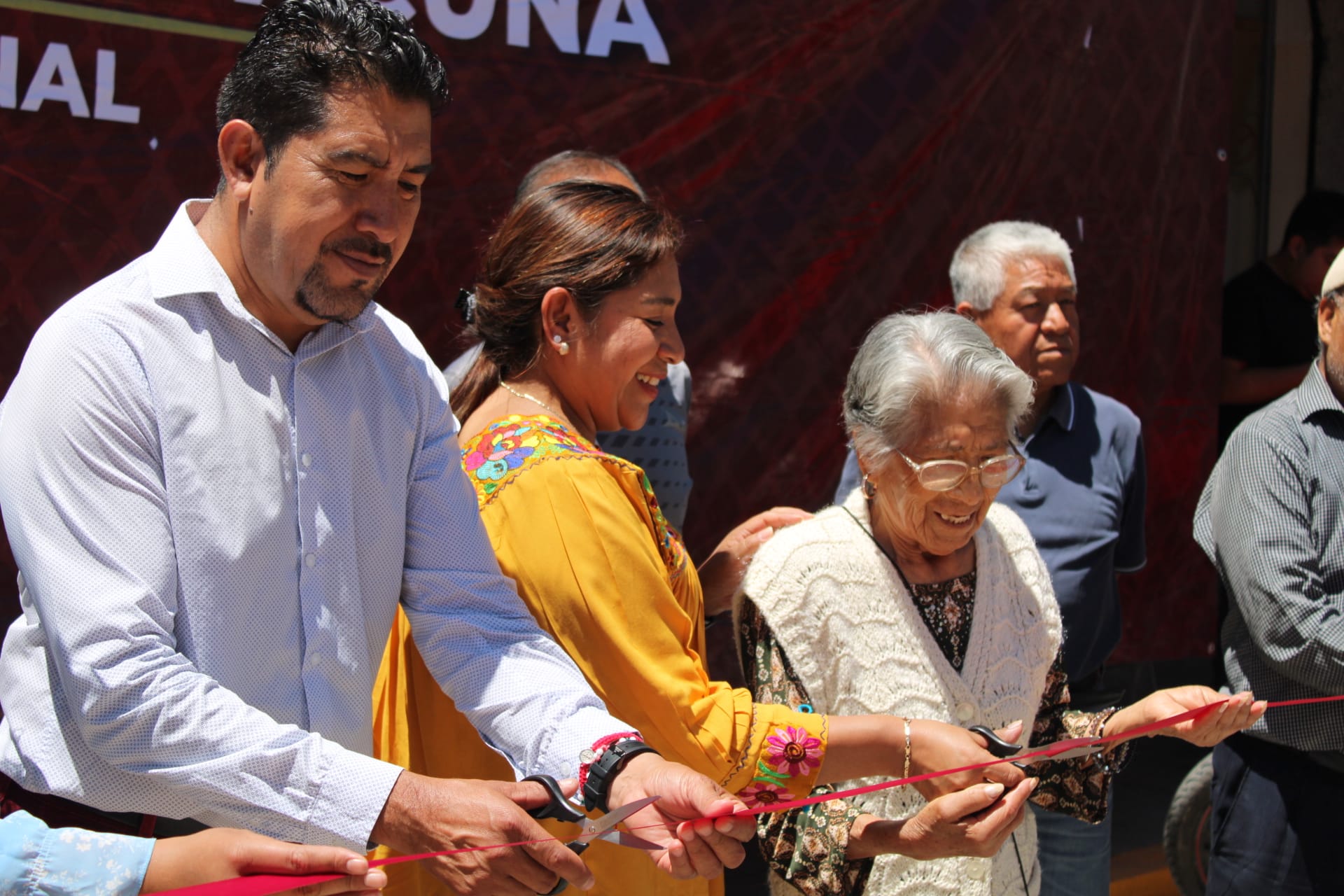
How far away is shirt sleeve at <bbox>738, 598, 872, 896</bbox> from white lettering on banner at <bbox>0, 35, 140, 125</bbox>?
77.3 inches

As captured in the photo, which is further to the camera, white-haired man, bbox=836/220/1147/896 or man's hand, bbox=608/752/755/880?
white-haired man, bbox=836/220/1147/896

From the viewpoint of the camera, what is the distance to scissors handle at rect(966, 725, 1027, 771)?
2037 mm

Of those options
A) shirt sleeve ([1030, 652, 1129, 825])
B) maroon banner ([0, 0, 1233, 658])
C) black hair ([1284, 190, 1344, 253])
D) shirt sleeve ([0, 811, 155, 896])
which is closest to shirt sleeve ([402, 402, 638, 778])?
shirt sleeve ([0, 811, 155, 896])

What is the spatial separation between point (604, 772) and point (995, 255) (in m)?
2.41

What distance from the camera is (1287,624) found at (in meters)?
2.81

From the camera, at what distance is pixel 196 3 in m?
3.09

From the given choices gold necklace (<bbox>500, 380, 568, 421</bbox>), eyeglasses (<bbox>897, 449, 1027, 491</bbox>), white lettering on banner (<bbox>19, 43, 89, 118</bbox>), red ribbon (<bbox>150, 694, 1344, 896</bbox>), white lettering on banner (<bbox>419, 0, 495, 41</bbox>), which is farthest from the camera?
white lettering on banner (<bbox>419, 0, 495, 41</bbox>)

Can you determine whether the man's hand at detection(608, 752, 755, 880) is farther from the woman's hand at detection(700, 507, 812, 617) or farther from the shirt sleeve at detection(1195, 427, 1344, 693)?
the shirt sleeve at detection(1195, 427, 1344, 693)

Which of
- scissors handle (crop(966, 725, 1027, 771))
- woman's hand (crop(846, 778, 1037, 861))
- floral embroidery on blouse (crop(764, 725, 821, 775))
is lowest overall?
woman's hand (crop(846, 778, 1037, 861))

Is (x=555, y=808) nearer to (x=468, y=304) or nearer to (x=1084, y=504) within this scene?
(x=468, y=304)

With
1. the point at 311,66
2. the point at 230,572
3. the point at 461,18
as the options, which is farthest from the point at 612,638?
the point at 461,18

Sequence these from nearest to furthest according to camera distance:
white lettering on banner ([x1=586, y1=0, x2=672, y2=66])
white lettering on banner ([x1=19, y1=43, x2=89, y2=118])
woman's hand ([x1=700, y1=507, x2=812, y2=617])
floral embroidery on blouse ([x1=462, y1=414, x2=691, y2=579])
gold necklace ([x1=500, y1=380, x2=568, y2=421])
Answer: floral embroidery on blouse ([x1=462, y1=414, x2=691, y2=579]) → gold necklace ([x1=500, y1=380, x2=568, y2=421]) → woman's hand ([x1=700, y1=507, x2=812, y2=617]) → white lettering on banner ([x1=19, y1=43, x2=89, y2=118]) → white lettering on banner ([x1=586, y1=0, x2=672, y2=66])

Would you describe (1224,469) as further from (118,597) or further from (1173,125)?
(118,597)

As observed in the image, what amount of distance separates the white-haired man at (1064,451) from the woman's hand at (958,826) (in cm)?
117
